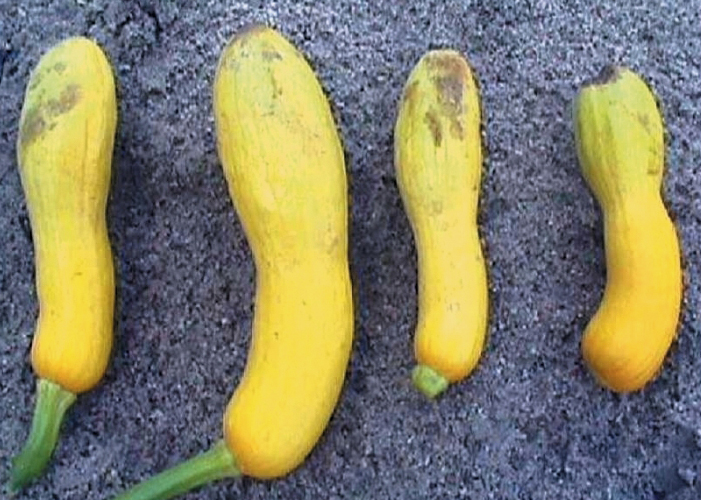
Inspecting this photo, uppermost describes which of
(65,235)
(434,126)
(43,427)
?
(434,126)

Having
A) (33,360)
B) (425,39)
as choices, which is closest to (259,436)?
(33,360)

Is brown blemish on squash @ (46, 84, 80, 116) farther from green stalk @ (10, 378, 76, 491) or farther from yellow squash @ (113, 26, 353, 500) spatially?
green stalk @ (10, 378, 76, 491)

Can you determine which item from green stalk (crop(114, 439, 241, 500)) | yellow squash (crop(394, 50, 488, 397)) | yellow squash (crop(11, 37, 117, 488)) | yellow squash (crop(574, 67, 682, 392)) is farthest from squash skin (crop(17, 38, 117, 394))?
yellow squash (crop(574, 67, 682, 392))

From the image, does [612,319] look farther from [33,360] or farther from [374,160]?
[33,360]

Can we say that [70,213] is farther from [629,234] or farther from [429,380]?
[629,234]

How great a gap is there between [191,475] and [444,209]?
364 mm

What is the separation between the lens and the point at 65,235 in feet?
4.39

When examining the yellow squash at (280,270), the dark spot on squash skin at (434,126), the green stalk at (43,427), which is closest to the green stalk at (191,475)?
the yellow squash at (280,270)

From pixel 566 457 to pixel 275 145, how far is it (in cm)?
44

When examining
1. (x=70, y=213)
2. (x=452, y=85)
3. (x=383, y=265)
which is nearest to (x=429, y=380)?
(x=383, y=265)

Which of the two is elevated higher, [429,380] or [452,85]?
[452,85]

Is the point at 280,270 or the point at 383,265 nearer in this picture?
the point at 280,270

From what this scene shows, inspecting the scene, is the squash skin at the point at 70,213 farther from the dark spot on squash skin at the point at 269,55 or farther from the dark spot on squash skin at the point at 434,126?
the dark spot on squash skin at the point at 434,126

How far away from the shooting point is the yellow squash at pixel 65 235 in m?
1.32
